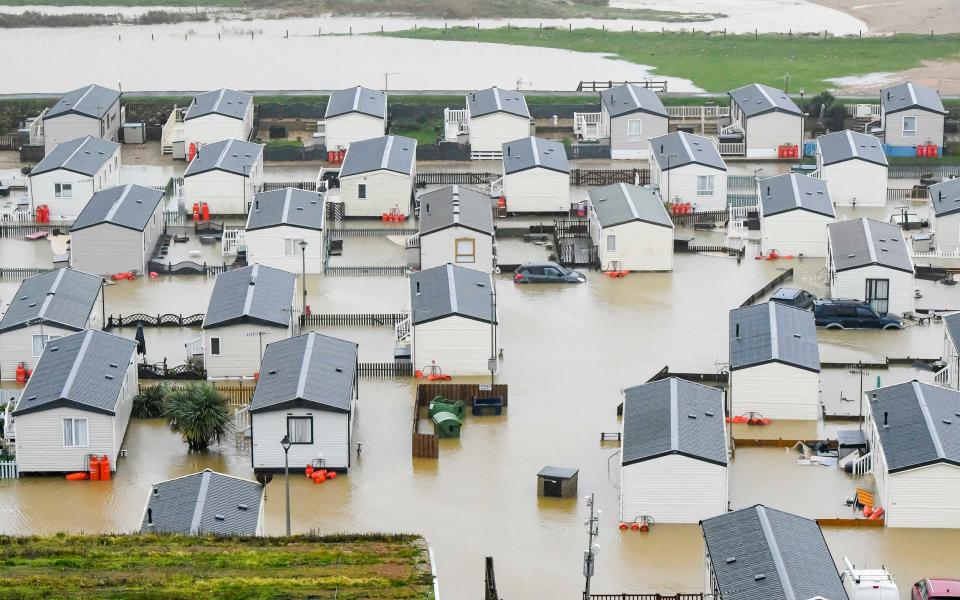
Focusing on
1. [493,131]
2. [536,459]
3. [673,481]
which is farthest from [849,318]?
[493,131]

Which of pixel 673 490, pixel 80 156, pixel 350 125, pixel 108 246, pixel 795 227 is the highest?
pixel 350 125

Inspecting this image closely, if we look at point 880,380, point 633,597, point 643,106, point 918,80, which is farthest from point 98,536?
point 918,80

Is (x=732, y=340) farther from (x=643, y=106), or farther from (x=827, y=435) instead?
(x=643, y=106)

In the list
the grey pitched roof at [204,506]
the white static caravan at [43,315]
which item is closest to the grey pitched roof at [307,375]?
the grey pitched roof at [204,506]

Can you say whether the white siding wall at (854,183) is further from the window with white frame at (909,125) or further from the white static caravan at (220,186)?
the white static caravan at (220,186)

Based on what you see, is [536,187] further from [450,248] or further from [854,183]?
[854,183]
